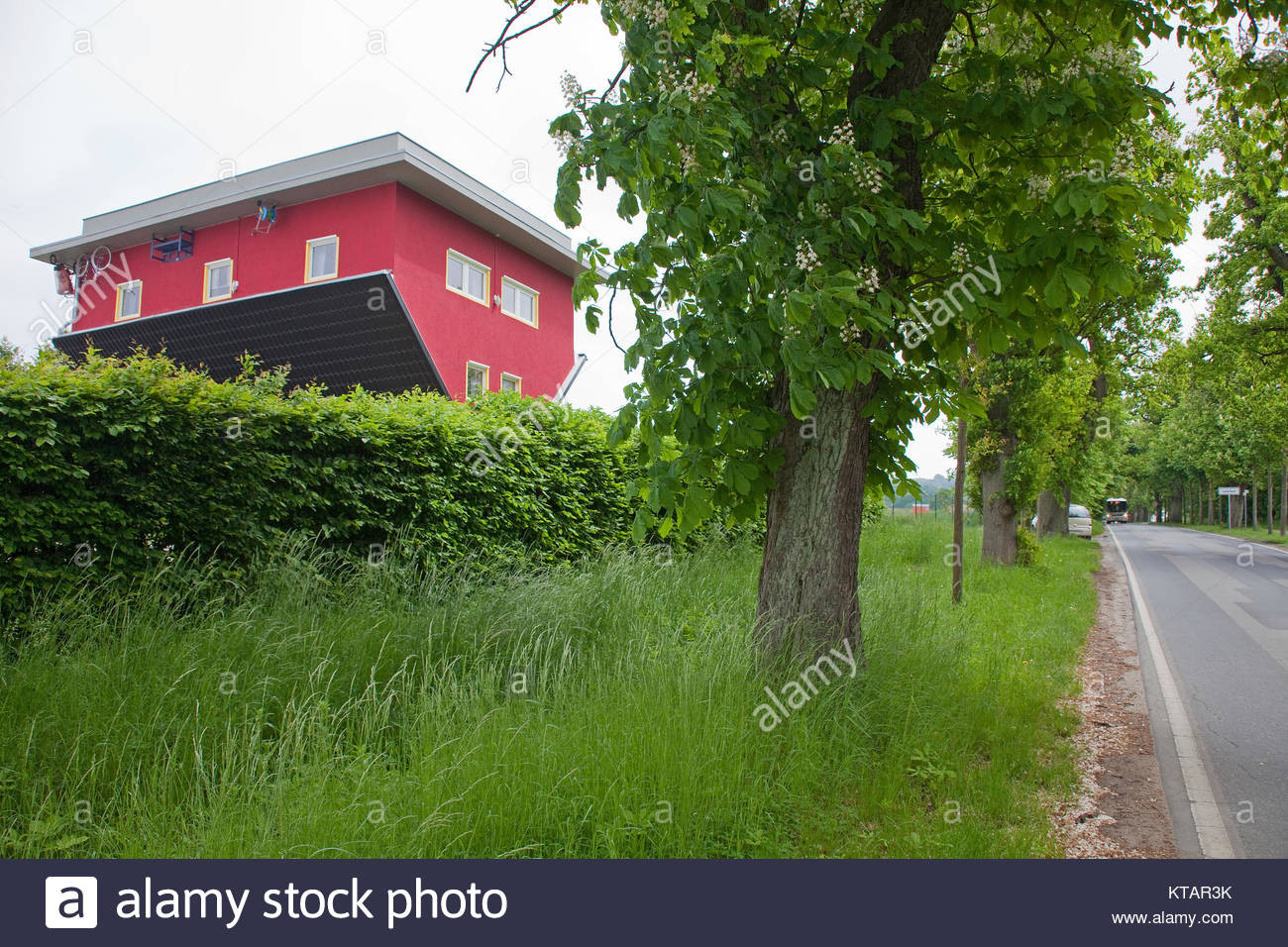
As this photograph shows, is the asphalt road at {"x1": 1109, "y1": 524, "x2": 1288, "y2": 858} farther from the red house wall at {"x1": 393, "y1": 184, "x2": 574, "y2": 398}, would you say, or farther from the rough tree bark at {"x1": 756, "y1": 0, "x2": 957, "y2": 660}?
the red house wall at {"x1": 393, "y1": 184, "x2": 574, "y2": 398}

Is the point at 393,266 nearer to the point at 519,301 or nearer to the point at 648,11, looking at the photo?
the point at 519,301

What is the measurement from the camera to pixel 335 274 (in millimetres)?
18938

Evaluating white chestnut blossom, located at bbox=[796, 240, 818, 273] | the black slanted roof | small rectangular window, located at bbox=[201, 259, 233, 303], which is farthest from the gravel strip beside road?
small rectangular window, located at bbox=[201, 259, 233, 303]

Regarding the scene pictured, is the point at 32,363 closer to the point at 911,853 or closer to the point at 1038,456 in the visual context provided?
the point at 911,853

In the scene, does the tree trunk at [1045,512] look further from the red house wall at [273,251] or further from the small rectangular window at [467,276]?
the red house wall at [273,251]

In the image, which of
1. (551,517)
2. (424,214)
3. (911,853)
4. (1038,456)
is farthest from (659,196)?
(424,214)

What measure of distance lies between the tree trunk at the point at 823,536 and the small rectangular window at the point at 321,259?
16850 millimetres

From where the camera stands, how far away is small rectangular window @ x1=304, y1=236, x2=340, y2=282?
19000 millimetres

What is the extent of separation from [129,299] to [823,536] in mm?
24267

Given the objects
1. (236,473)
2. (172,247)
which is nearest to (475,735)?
(236,473)

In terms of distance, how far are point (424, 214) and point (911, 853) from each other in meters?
18.9

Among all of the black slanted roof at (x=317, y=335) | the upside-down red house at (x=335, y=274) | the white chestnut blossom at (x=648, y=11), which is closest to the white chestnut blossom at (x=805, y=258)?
the white chestnut blossom at (x=648, y=11)

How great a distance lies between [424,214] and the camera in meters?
19.2

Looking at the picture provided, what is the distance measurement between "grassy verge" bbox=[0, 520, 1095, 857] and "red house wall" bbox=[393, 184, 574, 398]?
13341mm
